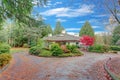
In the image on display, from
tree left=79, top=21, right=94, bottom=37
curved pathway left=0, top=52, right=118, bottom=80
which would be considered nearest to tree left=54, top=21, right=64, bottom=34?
tree left=79, top=21, right=94, bottom=37

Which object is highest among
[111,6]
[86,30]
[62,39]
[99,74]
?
[86,30]

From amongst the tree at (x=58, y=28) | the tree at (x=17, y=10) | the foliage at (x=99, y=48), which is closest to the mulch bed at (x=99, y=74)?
the tree at (x=17, y=10)

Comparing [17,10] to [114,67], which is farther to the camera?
[114,67]

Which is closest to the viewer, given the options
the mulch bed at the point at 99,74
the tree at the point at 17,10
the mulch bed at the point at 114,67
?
the tree at the point at 17,10

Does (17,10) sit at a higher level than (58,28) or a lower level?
lower

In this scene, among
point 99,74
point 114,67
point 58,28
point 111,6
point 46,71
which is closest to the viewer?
point 111,6

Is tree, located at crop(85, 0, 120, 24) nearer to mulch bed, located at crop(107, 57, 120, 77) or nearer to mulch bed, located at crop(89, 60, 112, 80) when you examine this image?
mulch bed, located at crop(89, 60, 112, 80)

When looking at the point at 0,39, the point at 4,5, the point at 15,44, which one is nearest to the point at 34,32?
the point at 15,44

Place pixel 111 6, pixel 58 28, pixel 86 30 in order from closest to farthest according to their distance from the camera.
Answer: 1. pixel 111 6
2. pixel 86 30
3. pixel 58 28

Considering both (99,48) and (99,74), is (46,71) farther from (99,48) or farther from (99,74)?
(99,48)

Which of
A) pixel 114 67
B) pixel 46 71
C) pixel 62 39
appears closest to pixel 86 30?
pixel 62 39

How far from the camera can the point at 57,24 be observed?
7312cm

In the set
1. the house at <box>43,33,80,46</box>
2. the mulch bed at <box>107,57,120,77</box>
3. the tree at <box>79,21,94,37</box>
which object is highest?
the tree at <box>79,21,94,37</box>

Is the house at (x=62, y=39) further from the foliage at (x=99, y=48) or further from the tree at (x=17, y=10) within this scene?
the tree at (x=17, y=10)
